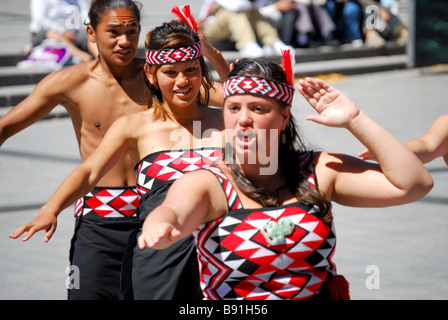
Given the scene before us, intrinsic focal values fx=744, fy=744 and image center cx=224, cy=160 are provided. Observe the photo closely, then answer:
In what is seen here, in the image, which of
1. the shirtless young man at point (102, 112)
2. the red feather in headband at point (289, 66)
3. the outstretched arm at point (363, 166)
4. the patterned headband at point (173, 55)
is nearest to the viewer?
→ the outstretched arm at point (363, 166)

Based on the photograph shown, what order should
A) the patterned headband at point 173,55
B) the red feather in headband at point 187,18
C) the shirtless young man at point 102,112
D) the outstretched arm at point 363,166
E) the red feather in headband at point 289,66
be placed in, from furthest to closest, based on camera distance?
the shirtless young man at point 102,112 < the red feather in headband at point 187,18 < the patterned headband at point 173,55 < the red feather in headband at point 289,66 < the outstretched arm at point 363,166

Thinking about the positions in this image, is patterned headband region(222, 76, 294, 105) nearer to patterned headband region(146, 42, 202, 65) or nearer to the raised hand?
the raised hand

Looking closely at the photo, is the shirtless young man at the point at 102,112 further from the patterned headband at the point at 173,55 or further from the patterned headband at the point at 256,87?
the patterned headband at the point at 256,87

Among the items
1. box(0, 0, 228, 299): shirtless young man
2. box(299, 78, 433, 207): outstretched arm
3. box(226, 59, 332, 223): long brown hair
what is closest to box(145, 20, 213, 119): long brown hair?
box(0, 0, 228, 299): shirtless young man

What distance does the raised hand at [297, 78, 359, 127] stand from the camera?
2455 millimetres

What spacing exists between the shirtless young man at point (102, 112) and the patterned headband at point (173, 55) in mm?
481

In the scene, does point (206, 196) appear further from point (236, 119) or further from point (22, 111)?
point (22, 111)

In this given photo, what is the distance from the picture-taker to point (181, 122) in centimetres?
338

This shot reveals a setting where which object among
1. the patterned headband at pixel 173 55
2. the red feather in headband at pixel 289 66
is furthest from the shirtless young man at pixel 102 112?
the red feather in headband at pixel 289 66

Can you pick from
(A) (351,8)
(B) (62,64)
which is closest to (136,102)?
(B) (62,64)

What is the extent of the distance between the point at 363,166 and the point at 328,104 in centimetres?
25

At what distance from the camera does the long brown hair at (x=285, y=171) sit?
2459mm

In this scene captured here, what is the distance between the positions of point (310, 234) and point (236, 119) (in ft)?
1.47

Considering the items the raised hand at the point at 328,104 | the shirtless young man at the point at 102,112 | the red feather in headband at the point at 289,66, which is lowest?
the shirtless young man at the point at 102,112
